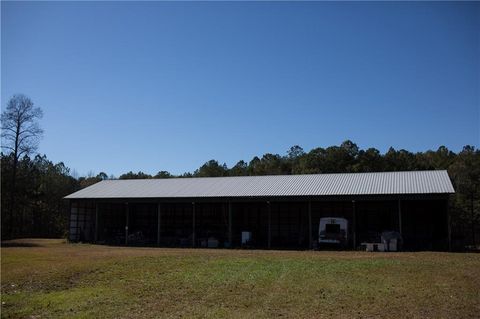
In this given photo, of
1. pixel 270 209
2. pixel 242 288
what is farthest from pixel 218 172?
pixel 242 288

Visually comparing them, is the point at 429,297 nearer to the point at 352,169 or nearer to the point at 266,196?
the point at 266,196

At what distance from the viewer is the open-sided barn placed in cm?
3391

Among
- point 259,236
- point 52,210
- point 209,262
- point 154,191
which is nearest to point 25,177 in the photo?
point 52,210

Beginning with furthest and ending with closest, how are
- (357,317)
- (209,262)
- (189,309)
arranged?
(209,262) < (189,309) < (357,317)

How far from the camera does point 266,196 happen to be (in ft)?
116

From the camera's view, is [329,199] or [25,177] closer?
[329,199]

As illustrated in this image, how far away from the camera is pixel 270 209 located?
40031 mm

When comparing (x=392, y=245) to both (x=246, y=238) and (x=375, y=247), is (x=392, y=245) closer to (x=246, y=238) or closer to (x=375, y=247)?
(x=375, y=247)

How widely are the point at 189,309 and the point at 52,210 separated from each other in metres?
60.2

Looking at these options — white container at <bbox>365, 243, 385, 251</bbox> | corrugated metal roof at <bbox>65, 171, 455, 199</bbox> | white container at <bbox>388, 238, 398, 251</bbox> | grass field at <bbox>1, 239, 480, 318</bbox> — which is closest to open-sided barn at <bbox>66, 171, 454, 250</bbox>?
corrugated metal roof at <bbox>65, 171, 455, 199</bbox>

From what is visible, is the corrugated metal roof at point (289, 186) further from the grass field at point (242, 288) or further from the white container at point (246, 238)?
the grass field at point (242, 288)

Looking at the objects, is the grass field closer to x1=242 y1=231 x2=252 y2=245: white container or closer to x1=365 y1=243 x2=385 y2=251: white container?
x1=365 y1=243 x2=385 y2=251: white container

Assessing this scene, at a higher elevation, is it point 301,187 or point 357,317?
point 301,187

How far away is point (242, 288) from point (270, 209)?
24502 mm
